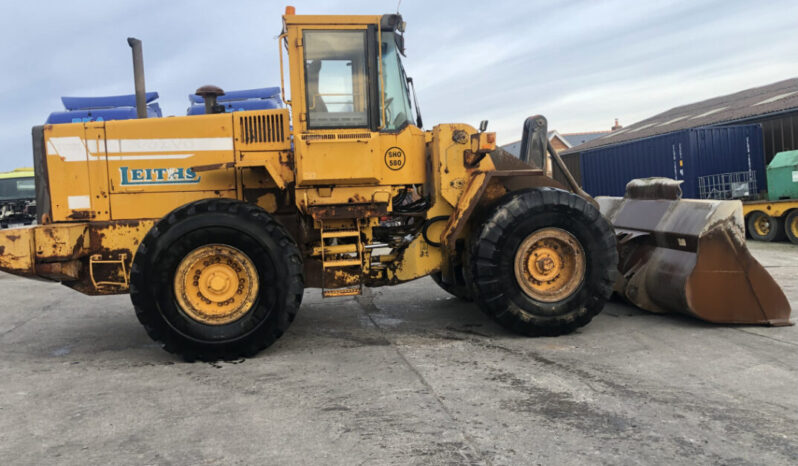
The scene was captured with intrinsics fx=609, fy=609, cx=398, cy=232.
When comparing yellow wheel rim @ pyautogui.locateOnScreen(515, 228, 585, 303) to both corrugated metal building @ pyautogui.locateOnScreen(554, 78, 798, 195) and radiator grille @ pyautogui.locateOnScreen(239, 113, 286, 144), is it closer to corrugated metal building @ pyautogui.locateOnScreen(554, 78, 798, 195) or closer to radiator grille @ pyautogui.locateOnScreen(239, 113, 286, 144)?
radiator grille @ pyautogui.locateOnScreen(239, 113, 286, 144)

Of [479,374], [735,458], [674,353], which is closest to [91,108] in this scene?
[479,374]

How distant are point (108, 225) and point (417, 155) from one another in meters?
2.93

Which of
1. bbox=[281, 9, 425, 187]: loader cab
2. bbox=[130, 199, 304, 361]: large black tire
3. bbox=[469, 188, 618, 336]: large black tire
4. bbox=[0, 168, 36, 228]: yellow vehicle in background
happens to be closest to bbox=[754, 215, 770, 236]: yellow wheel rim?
bbox=[469, 188, 618, 336]: large black tire

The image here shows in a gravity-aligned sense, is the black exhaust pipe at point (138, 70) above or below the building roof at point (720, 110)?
below

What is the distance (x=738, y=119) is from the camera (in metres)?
19.8

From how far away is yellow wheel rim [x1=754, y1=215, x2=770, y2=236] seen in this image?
15.1 metres

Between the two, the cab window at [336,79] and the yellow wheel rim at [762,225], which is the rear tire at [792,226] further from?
the cab window at [336,79]

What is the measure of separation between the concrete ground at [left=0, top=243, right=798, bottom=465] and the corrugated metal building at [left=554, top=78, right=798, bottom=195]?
577cm

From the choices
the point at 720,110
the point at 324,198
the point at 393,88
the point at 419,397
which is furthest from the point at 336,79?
the point at 720,110

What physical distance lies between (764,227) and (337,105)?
1371 cm

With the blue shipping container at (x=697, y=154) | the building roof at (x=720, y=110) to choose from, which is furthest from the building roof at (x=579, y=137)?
the blue shipping container at (x=697, y=154)

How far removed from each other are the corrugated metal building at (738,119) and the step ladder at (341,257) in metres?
5.90

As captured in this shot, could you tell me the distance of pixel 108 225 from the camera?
5.57 m

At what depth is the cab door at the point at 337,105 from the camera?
543 cm
